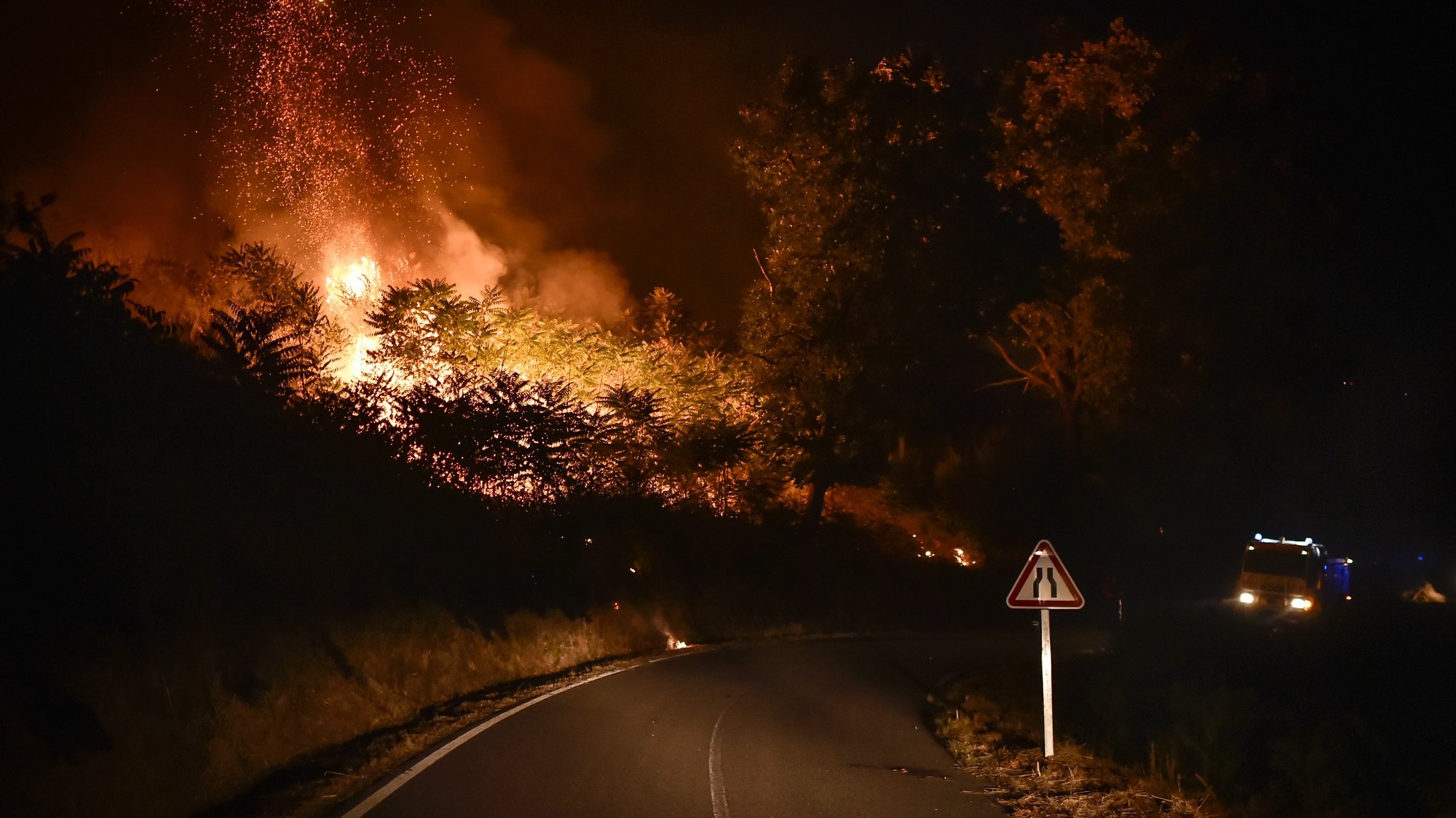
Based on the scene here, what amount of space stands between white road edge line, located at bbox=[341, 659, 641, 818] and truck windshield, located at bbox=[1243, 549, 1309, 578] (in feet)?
67.9

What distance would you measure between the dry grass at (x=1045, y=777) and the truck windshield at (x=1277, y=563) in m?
17.3

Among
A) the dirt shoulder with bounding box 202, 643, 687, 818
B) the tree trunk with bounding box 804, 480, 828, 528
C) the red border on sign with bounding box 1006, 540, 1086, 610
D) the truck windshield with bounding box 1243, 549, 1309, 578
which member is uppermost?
the tree trunk with bounding box 804, 480, 828, 528

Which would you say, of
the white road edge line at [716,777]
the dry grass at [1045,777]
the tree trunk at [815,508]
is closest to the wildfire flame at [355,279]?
the tree trunk at [815,508]

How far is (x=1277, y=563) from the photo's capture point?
28016mm

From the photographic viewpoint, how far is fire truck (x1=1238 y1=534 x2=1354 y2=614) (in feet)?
89.5

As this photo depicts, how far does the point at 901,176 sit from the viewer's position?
1321 inches

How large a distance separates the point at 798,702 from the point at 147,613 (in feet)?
26.5

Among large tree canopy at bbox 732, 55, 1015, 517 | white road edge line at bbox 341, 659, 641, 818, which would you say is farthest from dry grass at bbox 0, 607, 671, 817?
large tree canopy at bbox 732, 55, 1015, 517

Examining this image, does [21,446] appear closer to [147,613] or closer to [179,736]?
[147,613]

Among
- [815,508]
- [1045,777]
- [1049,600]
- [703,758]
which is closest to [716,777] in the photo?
[703,758]

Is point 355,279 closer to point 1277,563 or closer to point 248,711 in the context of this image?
point 248,711

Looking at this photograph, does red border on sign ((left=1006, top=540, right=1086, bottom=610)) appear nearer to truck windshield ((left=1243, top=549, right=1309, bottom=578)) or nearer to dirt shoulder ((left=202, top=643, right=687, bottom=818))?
dirt shoulder ((left=202, top=643, right=687, bottom=818))

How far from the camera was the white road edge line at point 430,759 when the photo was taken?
801cm

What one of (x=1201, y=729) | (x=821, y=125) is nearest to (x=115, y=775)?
(x=1201, y=729)
